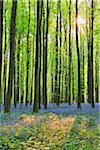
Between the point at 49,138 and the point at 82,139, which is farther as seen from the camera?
the point at 82,139

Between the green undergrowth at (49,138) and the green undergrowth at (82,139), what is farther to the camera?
the green undergrowth at (82,139)

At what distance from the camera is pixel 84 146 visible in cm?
861

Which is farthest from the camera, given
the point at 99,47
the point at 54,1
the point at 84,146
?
the point at 99,47

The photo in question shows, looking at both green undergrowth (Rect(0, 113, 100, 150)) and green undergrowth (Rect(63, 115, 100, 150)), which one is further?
green undergrowth (Rect(63, 115, 100, 150))

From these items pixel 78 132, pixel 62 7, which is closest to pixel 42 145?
pixel 78 132

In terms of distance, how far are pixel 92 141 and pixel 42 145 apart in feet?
5.88

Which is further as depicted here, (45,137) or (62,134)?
(62,134)

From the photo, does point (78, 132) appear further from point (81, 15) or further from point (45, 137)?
point (81, 15)

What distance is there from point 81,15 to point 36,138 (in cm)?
2773

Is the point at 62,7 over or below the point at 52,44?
over

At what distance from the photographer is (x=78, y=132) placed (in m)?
11.4

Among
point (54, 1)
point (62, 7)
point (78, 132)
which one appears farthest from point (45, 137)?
point (62, 7)

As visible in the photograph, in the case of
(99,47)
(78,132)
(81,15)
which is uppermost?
(81,15)

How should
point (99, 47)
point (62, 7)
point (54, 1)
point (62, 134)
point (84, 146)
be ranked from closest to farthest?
point (84, 146) → point (62, 134) → point (54, 1) → point (62, 7) → point (99, 47)
